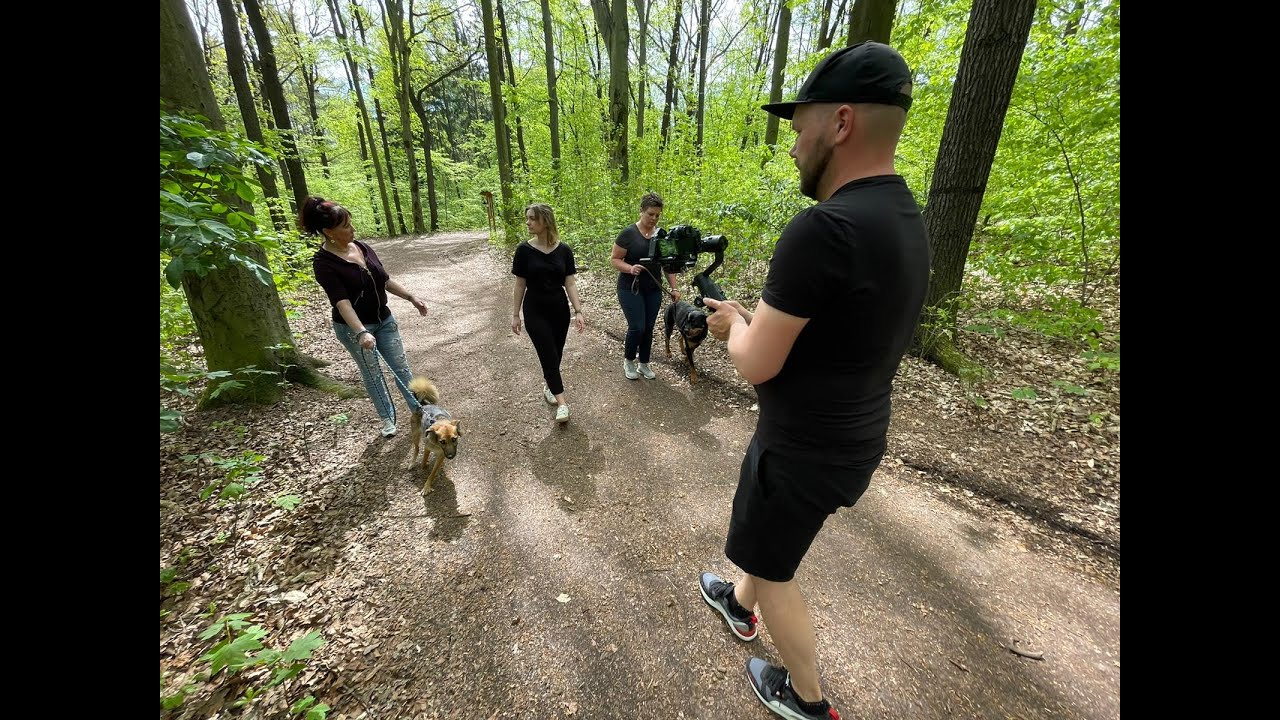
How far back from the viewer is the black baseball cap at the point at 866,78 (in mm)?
1090

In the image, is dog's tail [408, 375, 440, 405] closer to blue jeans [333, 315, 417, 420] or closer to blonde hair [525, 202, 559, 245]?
blue jeans [333, 315, 417, 420]

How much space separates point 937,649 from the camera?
211 cm

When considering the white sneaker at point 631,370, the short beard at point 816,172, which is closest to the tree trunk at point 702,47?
the white sneaker at point 631,370

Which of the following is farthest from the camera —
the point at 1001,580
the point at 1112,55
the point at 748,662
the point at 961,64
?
the point at 961,64

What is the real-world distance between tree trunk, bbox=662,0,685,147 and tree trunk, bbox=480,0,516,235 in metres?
5.35

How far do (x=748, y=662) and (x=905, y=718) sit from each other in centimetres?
70

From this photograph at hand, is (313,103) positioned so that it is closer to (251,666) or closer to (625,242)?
(625,242)

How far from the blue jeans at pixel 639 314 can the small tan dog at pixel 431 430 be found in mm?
2096

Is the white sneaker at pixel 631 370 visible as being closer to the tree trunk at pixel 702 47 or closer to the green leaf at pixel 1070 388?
the green leaf at pixel 1070 388

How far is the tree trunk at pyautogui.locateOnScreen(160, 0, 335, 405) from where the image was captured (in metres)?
3.39

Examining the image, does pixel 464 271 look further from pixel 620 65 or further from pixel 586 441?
pixel 586 441

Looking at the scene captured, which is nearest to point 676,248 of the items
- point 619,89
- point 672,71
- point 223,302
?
point 223,302
